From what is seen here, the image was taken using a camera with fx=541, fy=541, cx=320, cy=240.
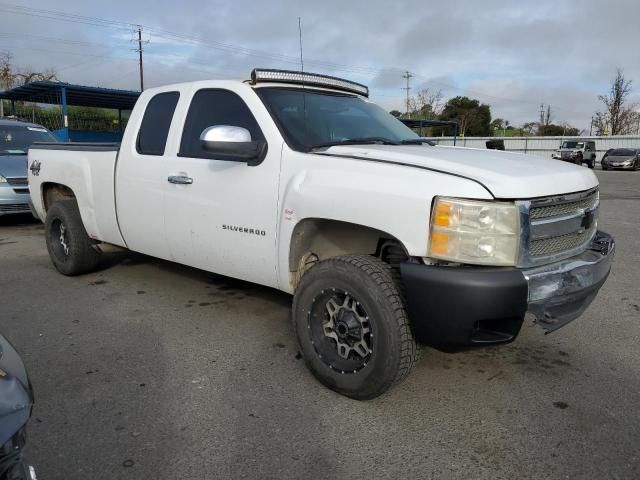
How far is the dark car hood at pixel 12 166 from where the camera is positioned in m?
8.60

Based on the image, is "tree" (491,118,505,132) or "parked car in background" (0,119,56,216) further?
"tree" (491,118,505,132)

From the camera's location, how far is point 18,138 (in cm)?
996

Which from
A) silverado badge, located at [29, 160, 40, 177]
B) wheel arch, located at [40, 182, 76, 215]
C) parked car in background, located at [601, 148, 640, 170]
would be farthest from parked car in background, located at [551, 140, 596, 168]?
silverado badge, located at [29, 160, 40, 177]

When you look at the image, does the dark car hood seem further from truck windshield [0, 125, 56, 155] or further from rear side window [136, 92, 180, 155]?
rear side window [136, 92, 180, 155]

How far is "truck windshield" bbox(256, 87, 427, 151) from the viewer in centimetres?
362

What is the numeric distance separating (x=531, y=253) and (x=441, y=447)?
42.8 inches

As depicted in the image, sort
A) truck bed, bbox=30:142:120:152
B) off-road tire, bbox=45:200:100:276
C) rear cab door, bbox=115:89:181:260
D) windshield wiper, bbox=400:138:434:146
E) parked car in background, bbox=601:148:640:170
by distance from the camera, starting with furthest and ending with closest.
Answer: parked car in background, bbox=601:148:640:170, off-road tire, bbox=45:200:100:276, truck bed, bbox=30:142:120:152, rear cab door, bbox=115:89:181:260, windshield wiper, bbox=400:138:434:146

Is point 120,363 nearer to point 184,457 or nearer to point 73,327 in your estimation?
point 73,327

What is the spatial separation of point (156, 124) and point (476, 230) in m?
3.03

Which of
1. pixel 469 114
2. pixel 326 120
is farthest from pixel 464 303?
pixel 469 114

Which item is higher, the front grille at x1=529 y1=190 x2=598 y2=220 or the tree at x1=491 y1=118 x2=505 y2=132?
the tree at x1=491 y1=118 x2=505 y2=132

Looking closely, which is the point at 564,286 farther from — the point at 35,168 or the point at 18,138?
the point at 18,138

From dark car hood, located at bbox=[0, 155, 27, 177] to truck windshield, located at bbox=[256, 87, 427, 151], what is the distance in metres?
6.55

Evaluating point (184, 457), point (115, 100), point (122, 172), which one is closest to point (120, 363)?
point (184, 457)
